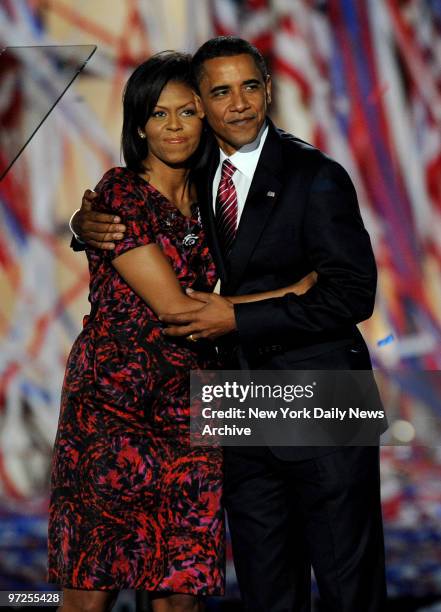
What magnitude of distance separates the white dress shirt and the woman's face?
98mm

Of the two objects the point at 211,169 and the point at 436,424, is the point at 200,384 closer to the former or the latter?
the point at 211,169

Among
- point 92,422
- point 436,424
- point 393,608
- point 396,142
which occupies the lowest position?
point 393,608

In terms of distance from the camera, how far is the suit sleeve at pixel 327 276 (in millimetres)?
2107

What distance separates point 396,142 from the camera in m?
3.56

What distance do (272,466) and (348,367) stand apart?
0.26 metres

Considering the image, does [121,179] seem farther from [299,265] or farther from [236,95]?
[299,265]

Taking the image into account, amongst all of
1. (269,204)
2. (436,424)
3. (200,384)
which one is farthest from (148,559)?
(436,424)

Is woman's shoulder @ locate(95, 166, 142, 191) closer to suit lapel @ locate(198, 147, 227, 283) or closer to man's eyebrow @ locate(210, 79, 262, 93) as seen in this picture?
suit lapel @ locate(198, 147, 227, 283)

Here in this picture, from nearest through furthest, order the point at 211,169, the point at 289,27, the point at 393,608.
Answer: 1. the point at 211,169
2. the point at 393,608
3. the point at 289,27

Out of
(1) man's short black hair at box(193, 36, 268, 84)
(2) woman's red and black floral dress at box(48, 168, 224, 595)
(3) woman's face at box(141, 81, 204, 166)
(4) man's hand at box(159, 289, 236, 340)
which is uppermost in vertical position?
(1) man's short black hair at box(193, 36, 268, 84)

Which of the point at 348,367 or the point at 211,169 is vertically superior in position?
the point at 211,169

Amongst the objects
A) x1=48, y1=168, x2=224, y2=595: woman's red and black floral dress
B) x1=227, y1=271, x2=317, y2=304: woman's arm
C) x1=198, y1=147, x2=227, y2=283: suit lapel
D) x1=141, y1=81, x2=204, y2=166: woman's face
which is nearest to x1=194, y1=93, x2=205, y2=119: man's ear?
x1=141, y1=81, x2=204, y2=166: woman's face

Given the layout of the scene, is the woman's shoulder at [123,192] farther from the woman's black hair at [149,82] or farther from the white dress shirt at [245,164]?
the white dress shirt at [245,164]

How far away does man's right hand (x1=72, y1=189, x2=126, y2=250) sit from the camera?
7.23ft
